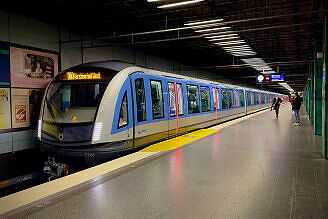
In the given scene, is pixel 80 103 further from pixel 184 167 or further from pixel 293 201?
pixel 293 201

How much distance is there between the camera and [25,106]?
8.71 meters

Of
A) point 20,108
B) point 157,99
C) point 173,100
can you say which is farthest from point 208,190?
point 20,108

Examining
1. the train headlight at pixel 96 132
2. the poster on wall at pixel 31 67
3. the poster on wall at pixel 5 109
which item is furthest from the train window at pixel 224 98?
the poster on wall at pixel 5 109

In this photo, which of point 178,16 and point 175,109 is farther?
point 175,109

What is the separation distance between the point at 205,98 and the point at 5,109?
8.20 m

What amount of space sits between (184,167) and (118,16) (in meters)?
5.90

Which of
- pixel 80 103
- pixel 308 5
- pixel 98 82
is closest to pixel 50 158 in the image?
pixel 80 103

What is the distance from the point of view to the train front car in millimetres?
6137

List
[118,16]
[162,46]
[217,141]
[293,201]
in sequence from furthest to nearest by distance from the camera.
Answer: [162,46] → [118,16] → [217,141] → [293,201]

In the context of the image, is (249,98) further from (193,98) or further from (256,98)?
(193,98)

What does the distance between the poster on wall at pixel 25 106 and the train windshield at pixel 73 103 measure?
2048 millimetres

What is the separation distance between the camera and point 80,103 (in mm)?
6633

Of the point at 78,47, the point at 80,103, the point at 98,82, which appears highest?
the point at 78,47

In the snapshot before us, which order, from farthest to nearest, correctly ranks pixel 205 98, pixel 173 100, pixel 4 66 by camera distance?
pixel 205 98 < pixel 173 100 < pixel 4 66
